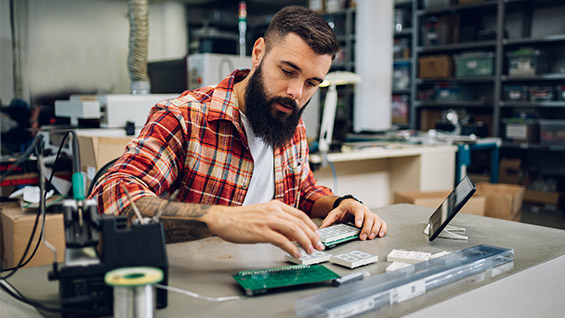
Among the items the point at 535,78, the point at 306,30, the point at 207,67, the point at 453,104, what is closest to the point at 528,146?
the point at 535,78

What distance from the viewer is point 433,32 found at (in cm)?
550

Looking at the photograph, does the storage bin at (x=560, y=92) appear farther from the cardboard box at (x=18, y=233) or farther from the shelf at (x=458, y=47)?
the cardboard box at (x=18, y=233)

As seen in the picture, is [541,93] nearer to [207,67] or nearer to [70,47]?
[207,67]

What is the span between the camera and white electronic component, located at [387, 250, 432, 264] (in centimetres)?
91

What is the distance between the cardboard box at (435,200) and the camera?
8.21ft

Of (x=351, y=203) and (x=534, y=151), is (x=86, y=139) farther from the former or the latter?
(x=534, y=151)

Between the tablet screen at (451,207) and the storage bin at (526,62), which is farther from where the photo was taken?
the storage bin at (526,62)

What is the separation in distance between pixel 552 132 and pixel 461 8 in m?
1.69

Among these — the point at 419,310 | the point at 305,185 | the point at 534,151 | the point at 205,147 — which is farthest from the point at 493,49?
the point at 419,310

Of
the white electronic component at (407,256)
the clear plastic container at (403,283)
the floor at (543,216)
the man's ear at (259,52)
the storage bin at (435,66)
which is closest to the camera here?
the clear plastic container at (403,283)

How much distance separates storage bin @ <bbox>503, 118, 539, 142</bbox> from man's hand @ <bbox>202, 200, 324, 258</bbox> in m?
A: 4.72

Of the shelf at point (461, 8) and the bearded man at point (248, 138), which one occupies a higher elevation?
the shelf at point (461, 8)

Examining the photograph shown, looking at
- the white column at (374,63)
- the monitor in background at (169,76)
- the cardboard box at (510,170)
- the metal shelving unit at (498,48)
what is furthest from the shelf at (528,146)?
the monitor in background at (169,76)

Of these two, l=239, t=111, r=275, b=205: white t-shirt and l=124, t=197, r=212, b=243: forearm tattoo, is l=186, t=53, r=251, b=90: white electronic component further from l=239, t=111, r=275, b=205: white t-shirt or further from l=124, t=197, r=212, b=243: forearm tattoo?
l=124, t=197, r=212, b=243: forearm tattoo
